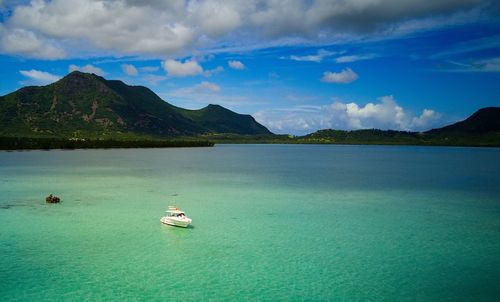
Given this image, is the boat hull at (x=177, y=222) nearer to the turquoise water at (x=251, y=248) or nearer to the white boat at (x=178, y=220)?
the white boat at (x=178, y=220)

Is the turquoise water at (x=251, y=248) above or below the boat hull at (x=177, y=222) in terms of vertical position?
below

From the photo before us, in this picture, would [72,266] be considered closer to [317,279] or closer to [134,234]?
[134,234]

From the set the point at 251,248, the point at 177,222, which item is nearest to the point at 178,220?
the point at 177,222

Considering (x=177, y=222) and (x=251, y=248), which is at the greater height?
(x=177, y=222)

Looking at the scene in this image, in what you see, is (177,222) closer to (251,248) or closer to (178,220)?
(178,220)

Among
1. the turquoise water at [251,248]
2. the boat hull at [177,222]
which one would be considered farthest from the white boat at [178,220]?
the turquoise water at [251,248]

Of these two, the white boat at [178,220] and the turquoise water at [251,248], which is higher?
the white boat at [178,220]

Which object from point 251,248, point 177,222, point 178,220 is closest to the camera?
point 251,248

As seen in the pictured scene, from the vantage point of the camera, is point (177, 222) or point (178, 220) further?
point (177, 222)

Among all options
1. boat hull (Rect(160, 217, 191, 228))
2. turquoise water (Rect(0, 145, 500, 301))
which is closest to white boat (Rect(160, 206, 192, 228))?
boat hull (Rect(160, 217, 191, 228))

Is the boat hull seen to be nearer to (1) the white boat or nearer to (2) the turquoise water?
(1) the white boat

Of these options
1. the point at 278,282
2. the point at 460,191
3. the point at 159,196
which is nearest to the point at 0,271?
the point at 278,282

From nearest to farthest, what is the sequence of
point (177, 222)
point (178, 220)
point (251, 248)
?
point (251, 248)
point (178, 220)
point (177, 222)

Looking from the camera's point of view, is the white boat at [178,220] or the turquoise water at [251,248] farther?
the white boat at [178,220]
